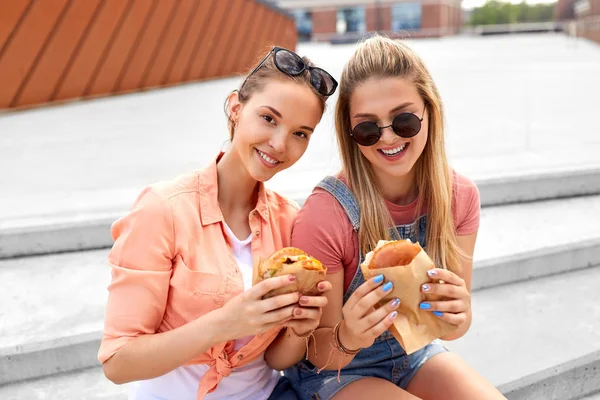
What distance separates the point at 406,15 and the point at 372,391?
54.0 metres

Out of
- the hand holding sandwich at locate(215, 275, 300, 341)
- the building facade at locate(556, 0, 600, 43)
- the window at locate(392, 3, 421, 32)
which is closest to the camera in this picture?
the hand holding sandwich at locate(215, 275, 300, 341)

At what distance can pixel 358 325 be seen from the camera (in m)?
1.62

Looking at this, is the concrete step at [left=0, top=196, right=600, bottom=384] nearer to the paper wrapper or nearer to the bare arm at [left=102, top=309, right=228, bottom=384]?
the bare arm at [left=102, top=309, right=228, bottom=384]

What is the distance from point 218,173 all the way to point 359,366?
34.6 inches

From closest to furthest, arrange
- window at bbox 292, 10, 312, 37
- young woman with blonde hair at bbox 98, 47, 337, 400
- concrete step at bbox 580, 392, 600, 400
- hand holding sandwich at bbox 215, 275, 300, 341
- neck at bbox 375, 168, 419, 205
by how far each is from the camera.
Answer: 1. hand holding sandwich at bbox 215, 275, 300, 341
2. young woman with blonde hair at bbox 98, 47, 337, 400
3. neck at bbox 375, 168, 419, 205
4. concrete step at bbox 580, 392, 600, 400
5. window at bbox 292, 10, 312, 37

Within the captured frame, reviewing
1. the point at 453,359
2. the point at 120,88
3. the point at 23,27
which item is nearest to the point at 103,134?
the point at 23,27

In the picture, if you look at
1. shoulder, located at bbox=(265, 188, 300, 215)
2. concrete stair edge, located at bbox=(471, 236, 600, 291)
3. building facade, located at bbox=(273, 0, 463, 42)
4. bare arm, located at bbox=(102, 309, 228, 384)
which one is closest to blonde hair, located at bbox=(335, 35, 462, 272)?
shoulder, located at bbox=(265, 188, 300, 215)

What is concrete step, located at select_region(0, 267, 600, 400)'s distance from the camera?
2412 millimetres

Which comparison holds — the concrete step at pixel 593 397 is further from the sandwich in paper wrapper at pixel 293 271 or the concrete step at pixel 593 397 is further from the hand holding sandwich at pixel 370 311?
the sandwich in paper wrapper at pixel 293 271

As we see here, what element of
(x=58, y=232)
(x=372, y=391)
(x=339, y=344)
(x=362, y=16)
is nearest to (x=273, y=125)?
(x=339, y=344)

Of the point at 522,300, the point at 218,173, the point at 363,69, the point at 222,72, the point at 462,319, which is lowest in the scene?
the point at 222,72

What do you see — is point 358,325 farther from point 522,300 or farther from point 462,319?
point 522,300

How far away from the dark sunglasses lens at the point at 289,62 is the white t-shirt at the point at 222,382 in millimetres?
555

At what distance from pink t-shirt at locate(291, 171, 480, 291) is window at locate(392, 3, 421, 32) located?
52.6m
